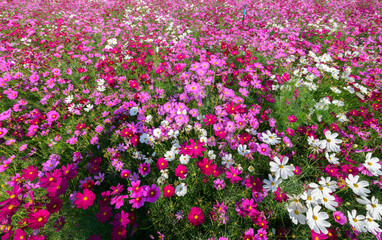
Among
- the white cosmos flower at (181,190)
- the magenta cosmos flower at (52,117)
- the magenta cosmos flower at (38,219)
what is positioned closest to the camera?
the magenta cosmos flower at (38,219)

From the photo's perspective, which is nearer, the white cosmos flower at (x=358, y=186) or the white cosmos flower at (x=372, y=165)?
the white cosmos flower at (x=358, y=186)

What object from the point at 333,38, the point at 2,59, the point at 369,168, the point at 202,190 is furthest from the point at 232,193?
the point at 333,38

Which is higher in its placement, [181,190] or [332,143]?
[332,143]

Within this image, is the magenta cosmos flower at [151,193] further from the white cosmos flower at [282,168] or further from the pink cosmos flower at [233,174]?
the white cosmos flower at [282,168]

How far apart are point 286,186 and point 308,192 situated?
1.53 feet

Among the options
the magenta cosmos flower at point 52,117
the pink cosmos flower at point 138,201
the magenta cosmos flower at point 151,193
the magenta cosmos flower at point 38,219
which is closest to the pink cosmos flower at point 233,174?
the magenta cosmos flower at point 151,193

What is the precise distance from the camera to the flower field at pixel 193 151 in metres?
1.51

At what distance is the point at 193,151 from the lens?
5.50 feet

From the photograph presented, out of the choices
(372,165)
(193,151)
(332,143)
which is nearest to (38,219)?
(193,151)

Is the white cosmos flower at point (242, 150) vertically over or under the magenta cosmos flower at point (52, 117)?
over

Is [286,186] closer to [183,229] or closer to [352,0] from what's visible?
[183,229]

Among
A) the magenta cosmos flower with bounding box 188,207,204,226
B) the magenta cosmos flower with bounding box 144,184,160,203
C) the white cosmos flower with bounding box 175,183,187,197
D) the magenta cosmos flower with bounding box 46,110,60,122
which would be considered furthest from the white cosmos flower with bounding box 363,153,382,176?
the magenta cosmos flower with bounding box 46,110,60,122

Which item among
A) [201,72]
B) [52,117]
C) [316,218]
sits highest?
[201,72]

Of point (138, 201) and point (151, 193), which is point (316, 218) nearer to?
point (151, 193)
